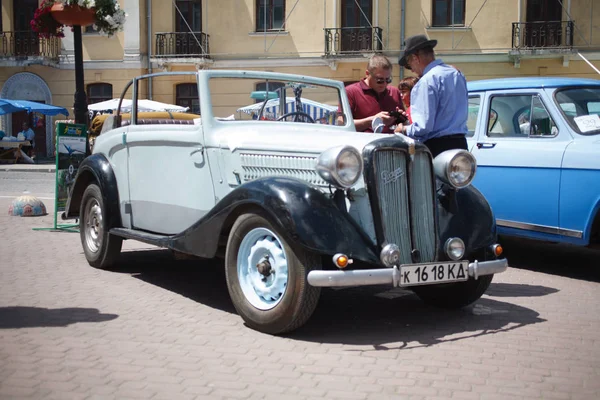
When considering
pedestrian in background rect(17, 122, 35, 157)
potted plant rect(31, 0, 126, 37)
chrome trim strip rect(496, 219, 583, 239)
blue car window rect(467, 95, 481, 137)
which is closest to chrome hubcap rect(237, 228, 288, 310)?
chrome trim strip rect(496, 219, 583, 239)

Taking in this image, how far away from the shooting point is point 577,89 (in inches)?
280

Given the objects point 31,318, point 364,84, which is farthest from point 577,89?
point 31,318

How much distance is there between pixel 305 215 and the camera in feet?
15.0

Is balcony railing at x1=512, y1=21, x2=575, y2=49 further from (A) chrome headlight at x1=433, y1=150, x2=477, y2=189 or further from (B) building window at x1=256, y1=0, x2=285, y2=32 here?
(A) chrome headlight at x1=433, y1=150, x2=477, y2=189

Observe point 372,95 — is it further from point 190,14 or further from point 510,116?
point 190,14

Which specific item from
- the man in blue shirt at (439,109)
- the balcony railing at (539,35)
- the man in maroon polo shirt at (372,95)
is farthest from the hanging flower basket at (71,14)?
the balcony railing at (539,35)

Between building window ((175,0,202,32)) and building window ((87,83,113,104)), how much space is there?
388cm

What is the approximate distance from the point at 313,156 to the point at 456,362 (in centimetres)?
159

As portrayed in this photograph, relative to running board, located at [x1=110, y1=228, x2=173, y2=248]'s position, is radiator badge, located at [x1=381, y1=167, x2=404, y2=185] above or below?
above

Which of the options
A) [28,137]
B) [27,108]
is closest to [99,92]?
[28,137]

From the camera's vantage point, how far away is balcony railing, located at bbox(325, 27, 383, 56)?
26.2 metres

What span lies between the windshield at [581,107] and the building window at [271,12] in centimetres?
2103

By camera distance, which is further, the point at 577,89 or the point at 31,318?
the point at 577,89

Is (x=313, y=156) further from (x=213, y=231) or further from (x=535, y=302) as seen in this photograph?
(x=535, y=302)
